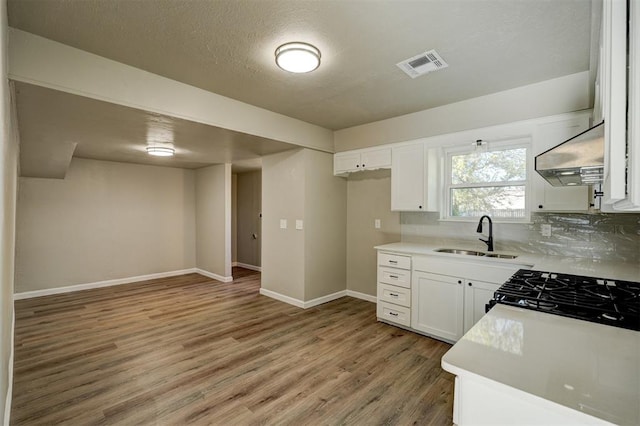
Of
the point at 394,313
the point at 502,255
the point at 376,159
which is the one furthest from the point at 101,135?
the point at 502,255

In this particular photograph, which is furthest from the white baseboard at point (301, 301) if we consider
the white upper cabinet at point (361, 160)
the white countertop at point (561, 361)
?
the white countertop at point (561, 361)

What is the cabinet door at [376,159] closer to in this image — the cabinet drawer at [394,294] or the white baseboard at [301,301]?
the cabinet drawer at [394,294]

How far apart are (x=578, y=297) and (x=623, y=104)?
3.78ft

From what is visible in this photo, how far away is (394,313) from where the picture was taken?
11.7 ft

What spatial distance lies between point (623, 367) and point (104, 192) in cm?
667

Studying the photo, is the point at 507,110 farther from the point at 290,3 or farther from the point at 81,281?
the point at 81,281

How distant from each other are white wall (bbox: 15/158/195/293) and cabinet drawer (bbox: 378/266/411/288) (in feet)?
15.0

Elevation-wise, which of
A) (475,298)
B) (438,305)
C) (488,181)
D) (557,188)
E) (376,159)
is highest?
(376,159)

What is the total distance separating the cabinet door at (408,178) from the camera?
366 centimetres

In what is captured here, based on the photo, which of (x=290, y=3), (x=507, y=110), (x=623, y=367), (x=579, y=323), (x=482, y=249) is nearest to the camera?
(x=623, y=367)

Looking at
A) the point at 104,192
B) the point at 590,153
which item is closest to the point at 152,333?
the point at 104,192

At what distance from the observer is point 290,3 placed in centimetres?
181

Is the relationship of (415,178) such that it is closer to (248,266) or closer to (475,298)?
(475,298)

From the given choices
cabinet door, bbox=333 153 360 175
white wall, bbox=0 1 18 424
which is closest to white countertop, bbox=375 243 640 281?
cabinet door, bbox=333 153 360 175
